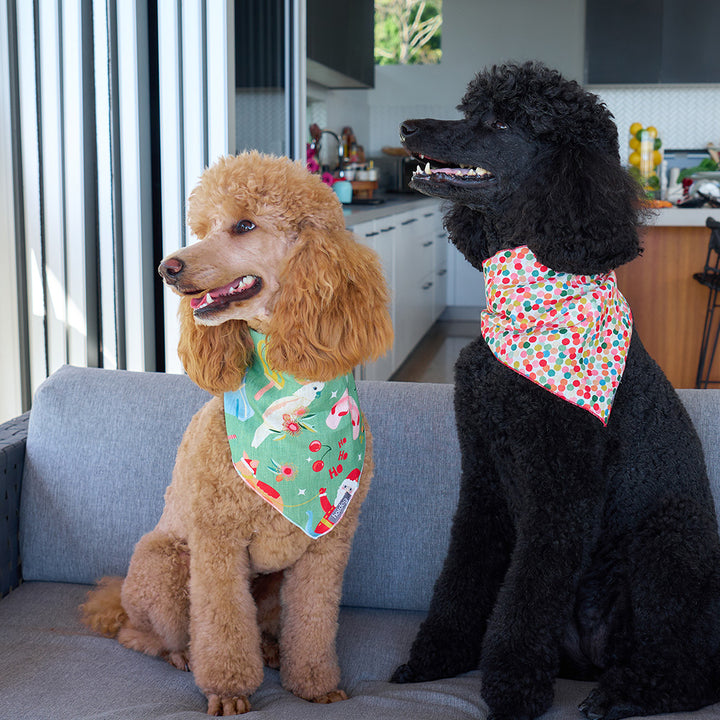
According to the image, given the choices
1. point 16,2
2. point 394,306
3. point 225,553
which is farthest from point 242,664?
point 394,306

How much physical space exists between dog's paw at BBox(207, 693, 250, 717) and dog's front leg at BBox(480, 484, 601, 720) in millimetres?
365

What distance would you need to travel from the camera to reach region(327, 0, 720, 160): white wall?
6516mm

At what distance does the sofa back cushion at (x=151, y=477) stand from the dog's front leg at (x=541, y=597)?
1.19 ft

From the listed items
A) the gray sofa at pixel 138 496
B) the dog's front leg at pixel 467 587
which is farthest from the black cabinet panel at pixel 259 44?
the dog's front leg at pixel 467 587

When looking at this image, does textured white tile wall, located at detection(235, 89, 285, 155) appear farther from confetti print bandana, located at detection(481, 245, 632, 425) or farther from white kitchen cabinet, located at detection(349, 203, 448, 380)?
confetti print bandana, located at detection(481, 245, 632, 425)

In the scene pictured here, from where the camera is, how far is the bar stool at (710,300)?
360cm

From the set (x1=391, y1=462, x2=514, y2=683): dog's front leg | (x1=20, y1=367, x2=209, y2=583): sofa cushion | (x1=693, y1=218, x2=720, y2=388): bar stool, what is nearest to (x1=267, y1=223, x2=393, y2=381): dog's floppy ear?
(x1=391, y1=462, x2=514, y2=683): dog's front leg

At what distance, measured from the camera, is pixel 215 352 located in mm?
1255

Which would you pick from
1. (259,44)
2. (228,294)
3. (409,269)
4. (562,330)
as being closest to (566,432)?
(562,330)

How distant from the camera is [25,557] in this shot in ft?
5.45

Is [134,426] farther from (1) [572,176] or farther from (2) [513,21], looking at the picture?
(2) [513,21]

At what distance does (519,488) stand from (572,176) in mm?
465

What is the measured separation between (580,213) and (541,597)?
21.9 inches

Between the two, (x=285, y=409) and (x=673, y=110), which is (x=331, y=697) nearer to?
(x=285, y=409)
